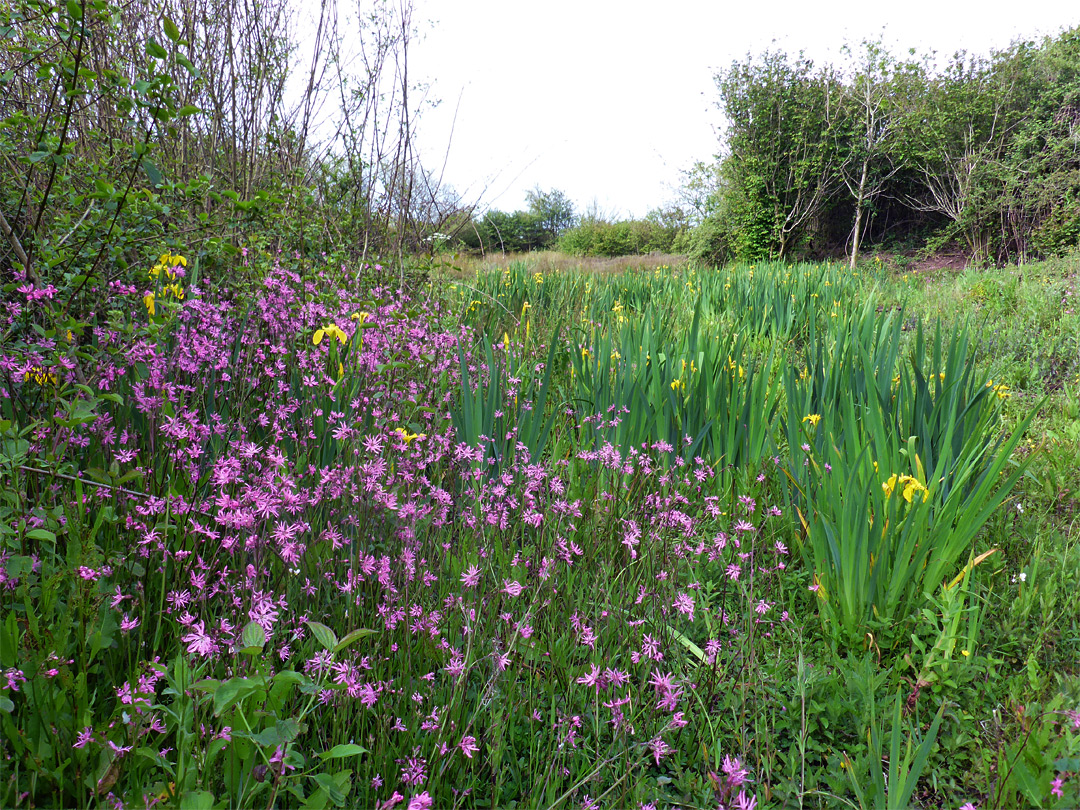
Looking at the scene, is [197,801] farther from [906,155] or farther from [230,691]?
[906,155]

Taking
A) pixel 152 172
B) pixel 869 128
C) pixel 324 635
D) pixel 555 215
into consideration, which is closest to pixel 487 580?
pixel 324 635

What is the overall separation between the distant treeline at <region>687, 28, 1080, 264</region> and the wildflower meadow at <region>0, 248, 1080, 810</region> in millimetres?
14847

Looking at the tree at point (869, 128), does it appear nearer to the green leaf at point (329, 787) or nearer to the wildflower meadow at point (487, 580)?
the wildflower meadow at point (487, 580)

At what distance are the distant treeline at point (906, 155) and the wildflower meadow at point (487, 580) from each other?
48.7ft

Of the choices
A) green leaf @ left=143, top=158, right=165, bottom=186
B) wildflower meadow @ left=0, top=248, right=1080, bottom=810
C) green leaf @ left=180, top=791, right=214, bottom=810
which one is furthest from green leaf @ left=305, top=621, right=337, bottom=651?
green leaf @ left=143, top=158, right=165, bottom=186

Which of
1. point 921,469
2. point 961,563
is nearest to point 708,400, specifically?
point 921,469

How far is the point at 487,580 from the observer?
169 centimetres

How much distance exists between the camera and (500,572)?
1666mm

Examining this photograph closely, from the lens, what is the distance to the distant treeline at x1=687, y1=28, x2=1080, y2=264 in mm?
15062

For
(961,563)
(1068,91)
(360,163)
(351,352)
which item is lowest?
(961,563)

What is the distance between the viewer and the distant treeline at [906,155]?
49.4 ft

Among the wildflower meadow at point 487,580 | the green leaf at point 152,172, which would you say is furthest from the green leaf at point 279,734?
the green leaf at point 152,172

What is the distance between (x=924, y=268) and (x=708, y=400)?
1675 cm

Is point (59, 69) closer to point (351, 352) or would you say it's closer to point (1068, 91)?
point (351, 352)
